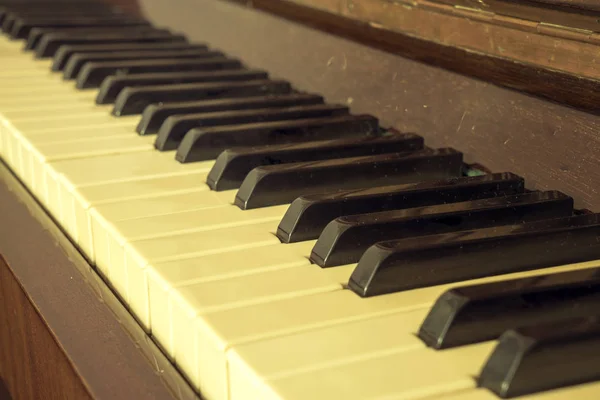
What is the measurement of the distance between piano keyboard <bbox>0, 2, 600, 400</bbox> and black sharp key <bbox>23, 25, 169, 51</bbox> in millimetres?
502

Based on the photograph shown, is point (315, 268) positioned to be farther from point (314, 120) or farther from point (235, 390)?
point (314, 120)

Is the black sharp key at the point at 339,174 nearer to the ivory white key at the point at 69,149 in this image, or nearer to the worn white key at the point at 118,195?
the worn white key at the point at 118,195

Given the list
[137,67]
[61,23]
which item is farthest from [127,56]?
[61,23]

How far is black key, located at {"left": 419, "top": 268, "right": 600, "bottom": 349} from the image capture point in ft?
2.61

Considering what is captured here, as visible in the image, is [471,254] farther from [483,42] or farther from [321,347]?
[483,42]

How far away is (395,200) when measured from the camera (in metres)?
1.11

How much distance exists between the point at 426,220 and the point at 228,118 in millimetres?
559

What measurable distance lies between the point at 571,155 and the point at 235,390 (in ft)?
1.91

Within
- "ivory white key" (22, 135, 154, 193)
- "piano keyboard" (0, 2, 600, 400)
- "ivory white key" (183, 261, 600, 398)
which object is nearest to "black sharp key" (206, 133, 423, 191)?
"piano keyboard" (0, 2, 600, 400)

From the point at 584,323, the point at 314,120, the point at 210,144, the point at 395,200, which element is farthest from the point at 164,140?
the point at 584,323

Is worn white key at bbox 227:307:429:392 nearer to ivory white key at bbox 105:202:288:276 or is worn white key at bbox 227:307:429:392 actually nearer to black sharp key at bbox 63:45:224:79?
ivory white key at bbox 105:202:288:276

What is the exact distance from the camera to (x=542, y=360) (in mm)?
725

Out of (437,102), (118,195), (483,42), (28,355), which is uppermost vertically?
(483,42)

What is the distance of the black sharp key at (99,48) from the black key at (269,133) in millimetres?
701
